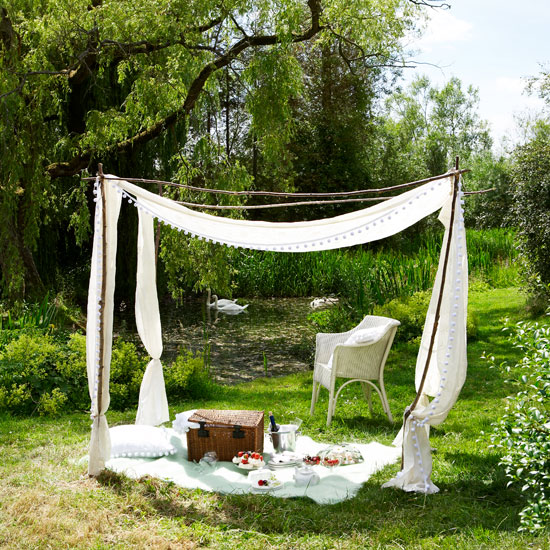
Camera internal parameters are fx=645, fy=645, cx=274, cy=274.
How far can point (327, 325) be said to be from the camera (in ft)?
26.5

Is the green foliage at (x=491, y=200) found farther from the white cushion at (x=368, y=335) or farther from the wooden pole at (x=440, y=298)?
the wooden pole at (x=440, y=298)

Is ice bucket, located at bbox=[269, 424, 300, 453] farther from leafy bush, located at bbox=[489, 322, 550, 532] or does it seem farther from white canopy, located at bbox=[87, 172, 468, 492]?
leafy bush, located at bbox=[489, 322, 550, 532]

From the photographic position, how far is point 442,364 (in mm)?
3441

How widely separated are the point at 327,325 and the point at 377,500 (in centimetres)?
462

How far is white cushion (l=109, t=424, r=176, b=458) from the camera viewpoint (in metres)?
4.23

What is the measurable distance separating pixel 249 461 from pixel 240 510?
1.94 ft

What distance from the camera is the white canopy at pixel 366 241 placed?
3469 millimetres

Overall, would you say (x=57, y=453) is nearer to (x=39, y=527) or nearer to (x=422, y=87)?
(x=39, y=527)

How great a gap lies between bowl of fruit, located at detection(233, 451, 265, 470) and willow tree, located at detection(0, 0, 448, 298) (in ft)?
13.2

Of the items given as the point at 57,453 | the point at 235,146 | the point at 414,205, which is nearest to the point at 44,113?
the point at 57,453

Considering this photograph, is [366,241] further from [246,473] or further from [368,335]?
[246,473]

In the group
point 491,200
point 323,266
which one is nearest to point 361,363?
point 323,266

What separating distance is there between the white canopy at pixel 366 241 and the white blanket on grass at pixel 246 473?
0.30m

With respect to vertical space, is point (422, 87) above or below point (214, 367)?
above
